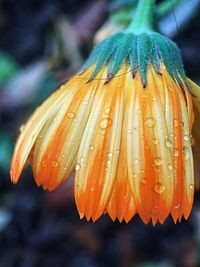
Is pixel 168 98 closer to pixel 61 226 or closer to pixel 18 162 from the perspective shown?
pixel 18 162

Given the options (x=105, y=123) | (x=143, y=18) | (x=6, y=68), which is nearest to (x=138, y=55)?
(x=143, y=18)

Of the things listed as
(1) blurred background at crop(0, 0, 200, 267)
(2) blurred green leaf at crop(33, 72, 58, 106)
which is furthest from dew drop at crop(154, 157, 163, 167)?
(2) blurred green leaf at crop(33, 72, 58, 106)

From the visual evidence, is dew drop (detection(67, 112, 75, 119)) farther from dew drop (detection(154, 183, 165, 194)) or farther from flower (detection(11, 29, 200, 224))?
dew drop (detection(154, 183, 165, 194))

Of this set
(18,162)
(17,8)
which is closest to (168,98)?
(18,162)

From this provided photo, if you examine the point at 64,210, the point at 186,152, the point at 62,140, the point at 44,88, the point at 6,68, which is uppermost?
the point at 62,140

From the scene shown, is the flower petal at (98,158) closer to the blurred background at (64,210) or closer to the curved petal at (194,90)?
the curved petal at (194,90)

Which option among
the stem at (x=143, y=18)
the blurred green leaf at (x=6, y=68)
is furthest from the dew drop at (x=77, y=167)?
the blurred green leaf at (x=6, y=68)

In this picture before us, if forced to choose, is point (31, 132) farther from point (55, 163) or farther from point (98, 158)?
point (98, 158)
